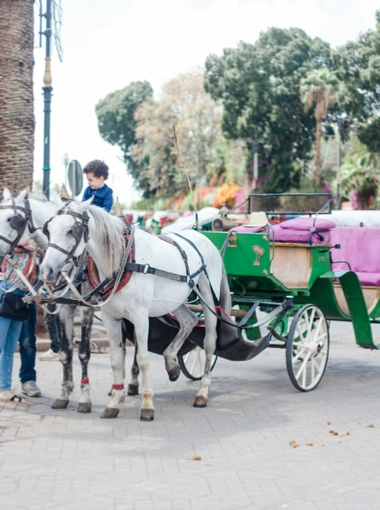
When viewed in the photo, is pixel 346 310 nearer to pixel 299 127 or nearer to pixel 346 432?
pixel 346 432

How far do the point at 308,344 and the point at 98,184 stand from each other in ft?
9.64

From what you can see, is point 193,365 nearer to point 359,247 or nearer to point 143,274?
point 143,274

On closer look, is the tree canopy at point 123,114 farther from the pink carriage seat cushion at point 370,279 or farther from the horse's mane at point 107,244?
the horse's mane at point 107,244

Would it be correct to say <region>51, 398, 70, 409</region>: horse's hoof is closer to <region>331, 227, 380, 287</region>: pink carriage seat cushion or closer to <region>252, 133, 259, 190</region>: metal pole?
<region>331, 227, 380, 287</region>: pink carriage seat cushion

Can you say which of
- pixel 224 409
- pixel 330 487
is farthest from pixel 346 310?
pixel 330 487

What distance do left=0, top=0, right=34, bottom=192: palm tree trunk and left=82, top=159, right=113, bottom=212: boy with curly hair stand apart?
464 cm

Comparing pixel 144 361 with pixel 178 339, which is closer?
pixel 144 361

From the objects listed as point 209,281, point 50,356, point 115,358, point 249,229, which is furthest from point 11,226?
point 50,356

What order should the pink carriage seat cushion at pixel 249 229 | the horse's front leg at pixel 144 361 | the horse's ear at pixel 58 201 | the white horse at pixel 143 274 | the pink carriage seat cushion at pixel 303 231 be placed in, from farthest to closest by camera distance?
the pink carriage seat cushion at pixel 249 229
the pink carriage seat cushion at pixel 303 231
the horse's front leg at pixel 144 361
the horse's ear at pixel 58 201
the white horse at pixel 143 274

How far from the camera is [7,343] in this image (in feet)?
24.1

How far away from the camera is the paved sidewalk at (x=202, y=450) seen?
4684 millimetres

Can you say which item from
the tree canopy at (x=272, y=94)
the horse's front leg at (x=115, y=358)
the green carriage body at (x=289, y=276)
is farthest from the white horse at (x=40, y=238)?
the tree canopy at (x=272, y=94)

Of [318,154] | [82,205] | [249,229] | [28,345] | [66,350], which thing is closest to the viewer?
[82,205]

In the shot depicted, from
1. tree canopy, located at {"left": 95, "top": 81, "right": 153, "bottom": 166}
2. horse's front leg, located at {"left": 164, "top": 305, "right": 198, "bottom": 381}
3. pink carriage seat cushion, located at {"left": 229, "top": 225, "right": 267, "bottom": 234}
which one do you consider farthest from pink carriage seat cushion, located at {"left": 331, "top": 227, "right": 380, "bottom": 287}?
tree canopy, located at {"left": 95, "top": 81, "right": 153, "bottom": 166}
